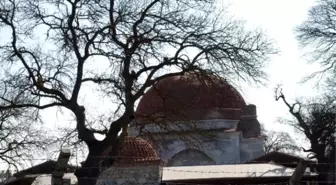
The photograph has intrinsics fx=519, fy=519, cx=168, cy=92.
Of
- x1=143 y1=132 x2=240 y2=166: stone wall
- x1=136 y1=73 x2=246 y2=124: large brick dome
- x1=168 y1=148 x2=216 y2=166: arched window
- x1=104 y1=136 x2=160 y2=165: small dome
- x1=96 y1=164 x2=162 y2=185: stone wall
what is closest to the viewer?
x1=136 y1=73 x2=246 y2=124: large brick dome

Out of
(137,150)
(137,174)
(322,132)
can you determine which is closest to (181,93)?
(137,174)

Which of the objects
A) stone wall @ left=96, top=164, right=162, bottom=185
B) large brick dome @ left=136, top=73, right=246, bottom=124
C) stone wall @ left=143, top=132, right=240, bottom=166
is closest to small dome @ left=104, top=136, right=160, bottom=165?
stone wall @ left=96, top=164, right=162, bottom=185

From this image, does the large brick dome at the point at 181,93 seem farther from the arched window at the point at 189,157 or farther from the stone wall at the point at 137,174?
the arched window at the point at 189,157

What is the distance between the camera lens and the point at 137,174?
1941 cm

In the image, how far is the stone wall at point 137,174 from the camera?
19.3 m

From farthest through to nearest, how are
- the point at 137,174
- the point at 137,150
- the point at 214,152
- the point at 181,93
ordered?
the point at 214,152 → the point at 137,150 → the point at 137,174 → the point at 181,93

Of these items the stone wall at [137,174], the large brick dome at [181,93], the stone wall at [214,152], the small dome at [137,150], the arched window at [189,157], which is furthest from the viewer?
the stone wall at [214,152]

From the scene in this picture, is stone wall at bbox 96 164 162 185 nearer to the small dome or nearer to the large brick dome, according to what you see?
the small dome

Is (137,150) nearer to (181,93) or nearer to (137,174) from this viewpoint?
(137,174)

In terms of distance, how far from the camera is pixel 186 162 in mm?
31250

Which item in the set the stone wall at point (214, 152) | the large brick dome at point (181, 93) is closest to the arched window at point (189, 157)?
the stone wall at point (214, 152)

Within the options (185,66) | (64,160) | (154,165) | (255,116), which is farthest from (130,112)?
(255,116)

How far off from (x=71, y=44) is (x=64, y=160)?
5.86 m

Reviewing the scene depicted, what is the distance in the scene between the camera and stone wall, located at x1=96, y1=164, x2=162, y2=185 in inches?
760
